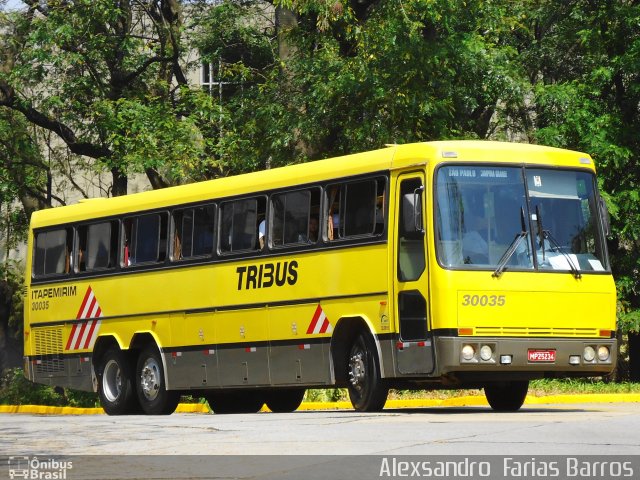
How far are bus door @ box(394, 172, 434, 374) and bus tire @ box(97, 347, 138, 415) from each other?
6.37 metres

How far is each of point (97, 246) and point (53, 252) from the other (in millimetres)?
1501

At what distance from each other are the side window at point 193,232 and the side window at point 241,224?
0.30 m

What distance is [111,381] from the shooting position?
23.1 m

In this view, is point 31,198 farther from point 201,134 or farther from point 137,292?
point 137,292

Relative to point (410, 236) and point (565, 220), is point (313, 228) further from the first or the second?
point (565, 220)

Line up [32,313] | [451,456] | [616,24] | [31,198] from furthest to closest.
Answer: [31,198], [616,24], [32,313], [451,456]

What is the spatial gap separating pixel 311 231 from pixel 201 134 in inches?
501

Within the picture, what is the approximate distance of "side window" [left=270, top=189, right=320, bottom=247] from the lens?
19344 millimetres

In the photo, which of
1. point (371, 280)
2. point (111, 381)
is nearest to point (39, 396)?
point (111, 381)


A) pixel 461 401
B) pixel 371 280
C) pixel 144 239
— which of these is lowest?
pixel 461 401

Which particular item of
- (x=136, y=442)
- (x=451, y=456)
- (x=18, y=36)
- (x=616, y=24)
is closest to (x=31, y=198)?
(x=18, y=36)

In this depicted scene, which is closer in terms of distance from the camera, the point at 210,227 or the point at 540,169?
the point at 540,169

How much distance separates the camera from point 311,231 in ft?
63.5

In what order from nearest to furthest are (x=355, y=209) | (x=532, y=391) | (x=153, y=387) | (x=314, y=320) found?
1. (x=355, y=209)
2. (x=314, y=320)
3. (x=153, y=387)
4. (x=532, y=391)
